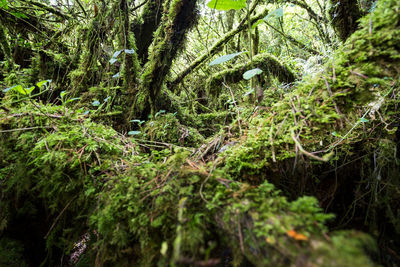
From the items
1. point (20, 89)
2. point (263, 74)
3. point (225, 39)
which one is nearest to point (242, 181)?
point (20, 89)

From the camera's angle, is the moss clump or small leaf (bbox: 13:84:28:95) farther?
the moss clump

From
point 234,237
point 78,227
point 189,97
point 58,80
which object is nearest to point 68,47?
point 58,80

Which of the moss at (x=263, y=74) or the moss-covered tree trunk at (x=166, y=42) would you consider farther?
the moss at (x=263, y=74)

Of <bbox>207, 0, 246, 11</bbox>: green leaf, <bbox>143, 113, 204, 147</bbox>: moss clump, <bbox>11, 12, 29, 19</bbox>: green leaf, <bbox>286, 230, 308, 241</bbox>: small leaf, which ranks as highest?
<bbox>11, 12, 29, 19</bbox>: green leaf

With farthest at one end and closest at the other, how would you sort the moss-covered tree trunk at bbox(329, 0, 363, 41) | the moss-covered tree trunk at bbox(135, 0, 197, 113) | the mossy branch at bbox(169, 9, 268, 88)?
the mossy branch at bbox(169, 9, 268, 88) < the moss-covered tree trunk at bbox(135, 0, 197, 113) < the moss-covered tree trunk at bbox(329, 0, 363, 41)

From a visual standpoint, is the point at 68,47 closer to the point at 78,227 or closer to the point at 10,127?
the point at 10,127

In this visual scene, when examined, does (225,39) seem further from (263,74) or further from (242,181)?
(242,181)

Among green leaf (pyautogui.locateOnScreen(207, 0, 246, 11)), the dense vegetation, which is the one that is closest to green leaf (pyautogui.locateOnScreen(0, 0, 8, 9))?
the dense vegetation

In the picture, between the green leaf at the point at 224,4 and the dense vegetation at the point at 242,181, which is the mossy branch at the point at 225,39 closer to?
the dense vegetation at the point at 242,181

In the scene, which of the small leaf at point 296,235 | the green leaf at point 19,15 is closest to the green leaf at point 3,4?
the green leaf at point 19,15

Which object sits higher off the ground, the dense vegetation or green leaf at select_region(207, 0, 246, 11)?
green leaf at select_region(207, 0, 246, 11)

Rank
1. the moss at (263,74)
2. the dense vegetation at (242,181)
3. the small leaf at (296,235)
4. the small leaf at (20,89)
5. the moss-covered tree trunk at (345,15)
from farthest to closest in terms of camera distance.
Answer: the moss at (263,74) < the moss-covered tree trunk at (345,15) < the small leaf at (20,89) < the dense vegetation at (242,181) < the small leaf at (296,235)

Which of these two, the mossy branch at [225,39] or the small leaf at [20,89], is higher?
the mossy branch at [225,39]

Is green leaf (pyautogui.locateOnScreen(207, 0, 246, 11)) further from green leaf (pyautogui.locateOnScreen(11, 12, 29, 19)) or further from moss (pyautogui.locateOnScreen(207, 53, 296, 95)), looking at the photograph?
green leaf (pyautogui.locateOnScreen(11, 12, 29, 19))
